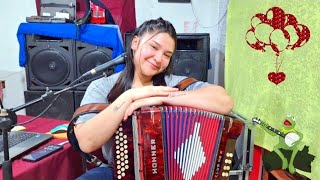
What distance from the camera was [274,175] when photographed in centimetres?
171

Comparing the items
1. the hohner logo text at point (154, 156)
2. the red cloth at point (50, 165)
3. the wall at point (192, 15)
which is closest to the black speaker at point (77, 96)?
the red cloth at point (50, 165)

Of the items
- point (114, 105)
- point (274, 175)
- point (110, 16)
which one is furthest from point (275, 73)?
point (110, 16)

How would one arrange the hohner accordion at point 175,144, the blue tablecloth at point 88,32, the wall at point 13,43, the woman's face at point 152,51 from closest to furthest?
the hohner accordion at point 175,144 < the woman's face at point 152,51 < the blue tablecloth at point 88,32 < the wall at point 13,43

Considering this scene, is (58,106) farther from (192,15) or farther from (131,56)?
(192,15)

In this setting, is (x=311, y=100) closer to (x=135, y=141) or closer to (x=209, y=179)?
(x=209, y=179)

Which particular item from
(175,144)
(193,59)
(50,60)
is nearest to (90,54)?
(50,60)

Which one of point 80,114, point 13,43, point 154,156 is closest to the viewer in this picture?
point 154,156

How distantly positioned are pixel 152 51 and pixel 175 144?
0.42m

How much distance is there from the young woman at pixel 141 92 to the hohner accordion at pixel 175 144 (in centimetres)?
6

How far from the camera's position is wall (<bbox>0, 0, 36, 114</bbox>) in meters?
3.06

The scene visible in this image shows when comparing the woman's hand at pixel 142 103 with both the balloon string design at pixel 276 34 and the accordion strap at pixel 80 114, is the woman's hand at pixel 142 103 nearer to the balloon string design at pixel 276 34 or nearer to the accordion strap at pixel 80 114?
the accordion strap at pixel 80 114

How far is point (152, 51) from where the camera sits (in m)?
1.35

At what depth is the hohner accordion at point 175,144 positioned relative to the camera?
109 cm

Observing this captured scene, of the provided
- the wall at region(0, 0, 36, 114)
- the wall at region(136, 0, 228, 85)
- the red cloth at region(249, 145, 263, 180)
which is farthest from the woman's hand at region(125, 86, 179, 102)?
the wall at region(0, 0, 36, 114)
